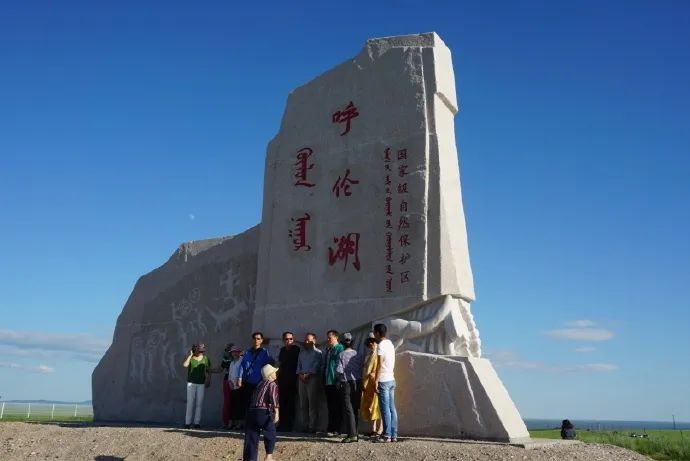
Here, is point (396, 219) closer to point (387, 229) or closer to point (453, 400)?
point (387, 229)

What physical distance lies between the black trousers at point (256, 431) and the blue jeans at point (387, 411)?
3.79 feet

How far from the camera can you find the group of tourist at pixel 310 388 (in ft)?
18.3

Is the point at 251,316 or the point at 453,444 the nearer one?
the point at 453,444

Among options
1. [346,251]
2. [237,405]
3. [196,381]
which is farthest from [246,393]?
[346,251]

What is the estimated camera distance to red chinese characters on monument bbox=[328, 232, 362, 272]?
25.4 ft

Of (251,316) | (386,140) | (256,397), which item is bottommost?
(256,397)

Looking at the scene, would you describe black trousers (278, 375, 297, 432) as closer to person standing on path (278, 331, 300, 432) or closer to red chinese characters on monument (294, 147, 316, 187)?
person standing on path (278, 331, 300, 432)

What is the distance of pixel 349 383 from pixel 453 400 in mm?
1043

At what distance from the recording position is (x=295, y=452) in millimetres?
6098

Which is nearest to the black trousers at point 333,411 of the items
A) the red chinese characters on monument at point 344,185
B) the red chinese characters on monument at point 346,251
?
the red chinese characters on monument at point 346,251

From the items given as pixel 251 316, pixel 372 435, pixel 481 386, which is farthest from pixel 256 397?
pixel 251 316

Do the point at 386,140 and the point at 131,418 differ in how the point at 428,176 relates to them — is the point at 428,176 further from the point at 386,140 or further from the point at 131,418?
the point at 131,418

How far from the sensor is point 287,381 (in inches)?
296

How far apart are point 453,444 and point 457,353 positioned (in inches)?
44.6
